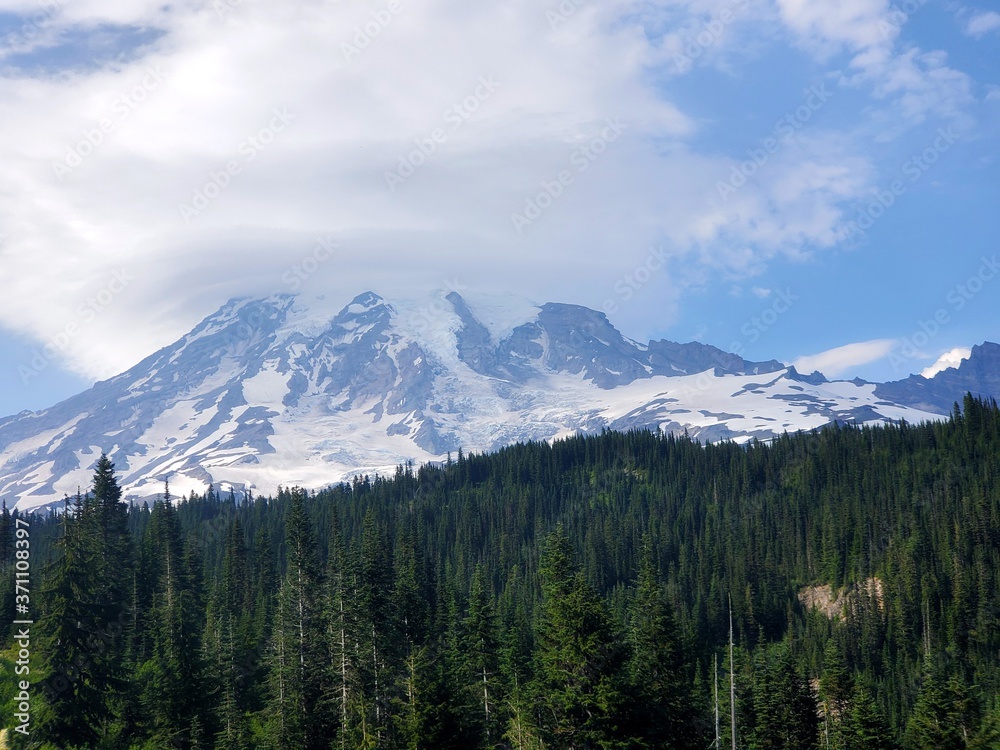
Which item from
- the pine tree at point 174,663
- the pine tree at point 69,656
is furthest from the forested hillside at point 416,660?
the pine tree at point 174,663

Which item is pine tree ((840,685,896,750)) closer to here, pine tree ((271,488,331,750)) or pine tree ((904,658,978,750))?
pine tree ((904,658,978,750))

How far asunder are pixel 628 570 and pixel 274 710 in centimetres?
13295

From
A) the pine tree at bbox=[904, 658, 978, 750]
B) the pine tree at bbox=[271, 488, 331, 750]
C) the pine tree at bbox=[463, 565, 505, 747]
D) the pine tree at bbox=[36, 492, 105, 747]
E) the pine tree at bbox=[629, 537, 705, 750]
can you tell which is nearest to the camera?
the pine tree at bbox=[36, 492, 105, 747]

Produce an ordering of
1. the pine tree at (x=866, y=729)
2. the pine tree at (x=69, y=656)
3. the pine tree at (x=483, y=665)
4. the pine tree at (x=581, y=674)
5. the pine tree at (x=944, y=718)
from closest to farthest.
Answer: the pine tree at (x=581, y=674)
the pine tree at (x=69, y=656)
the pine tree at (x=483, y=665)
the pine tree at (x=866, y=729)
the pine tree at (x=944, y=718)

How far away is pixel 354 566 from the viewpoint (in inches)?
2931

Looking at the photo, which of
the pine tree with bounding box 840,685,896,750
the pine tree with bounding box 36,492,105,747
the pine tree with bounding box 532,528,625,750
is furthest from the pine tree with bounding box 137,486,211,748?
the pine tree with bounding box 840,685,896,750

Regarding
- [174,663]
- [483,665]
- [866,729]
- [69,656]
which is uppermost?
[69,656]

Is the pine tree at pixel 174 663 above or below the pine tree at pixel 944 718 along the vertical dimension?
above

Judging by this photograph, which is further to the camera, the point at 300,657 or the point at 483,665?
the point at 300,657

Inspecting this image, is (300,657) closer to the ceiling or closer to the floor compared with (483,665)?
closer to the ceiling

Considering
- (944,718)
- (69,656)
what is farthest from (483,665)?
(944,718)

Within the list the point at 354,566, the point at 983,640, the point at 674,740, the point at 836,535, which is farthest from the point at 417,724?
the point at 836,535

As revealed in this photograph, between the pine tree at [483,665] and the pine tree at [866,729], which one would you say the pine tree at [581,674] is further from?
the pine tree at [866,729]

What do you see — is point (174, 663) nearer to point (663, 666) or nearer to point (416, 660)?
point (416, 660)
